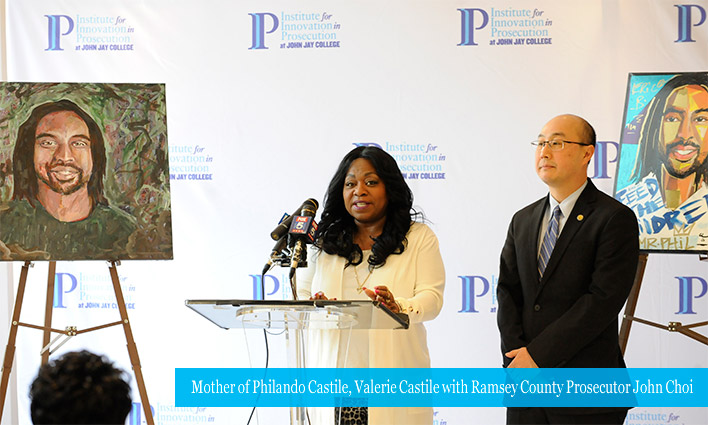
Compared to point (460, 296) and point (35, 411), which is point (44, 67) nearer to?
point (460, 296)

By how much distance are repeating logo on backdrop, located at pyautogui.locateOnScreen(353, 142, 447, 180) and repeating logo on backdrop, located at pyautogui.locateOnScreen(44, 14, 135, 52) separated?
1904mm

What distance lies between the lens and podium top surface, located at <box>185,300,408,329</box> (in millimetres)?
2258

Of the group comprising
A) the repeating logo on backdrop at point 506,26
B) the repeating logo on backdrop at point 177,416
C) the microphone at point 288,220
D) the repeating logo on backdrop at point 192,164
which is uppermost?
the repeating logo on backdrop at point 506,26

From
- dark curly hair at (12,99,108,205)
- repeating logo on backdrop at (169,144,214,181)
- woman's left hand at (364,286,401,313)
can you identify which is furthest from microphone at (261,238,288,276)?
repeating logo on backdrop at (169,144,214,181)

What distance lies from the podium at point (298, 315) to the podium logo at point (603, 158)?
291 centimetres

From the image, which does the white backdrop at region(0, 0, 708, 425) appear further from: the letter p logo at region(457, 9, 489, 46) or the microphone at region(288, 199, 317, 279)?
the microphone at region(288, 199, 317, 279)

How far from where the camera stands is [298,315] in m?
2.34

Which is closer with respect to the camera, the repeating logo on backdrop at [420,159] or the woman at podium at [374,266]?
the woman at podium at [374,266]

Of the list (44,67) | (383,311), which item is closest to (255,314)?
(383,311)

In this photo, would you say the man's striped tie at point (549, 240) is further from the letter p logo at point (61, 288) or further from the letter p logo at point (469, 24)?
the letter p logo at point (61, 288)

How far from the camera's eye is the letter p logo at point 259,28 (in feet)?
17.1

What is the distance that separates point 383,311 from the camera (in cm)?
233

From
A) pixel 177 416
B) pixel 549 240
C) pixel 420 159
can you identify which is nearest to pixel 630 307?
pixel 549 240

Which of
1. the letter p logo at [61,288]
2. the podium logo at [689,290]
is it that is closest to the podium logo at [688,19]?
the podium logo at [689,290]
